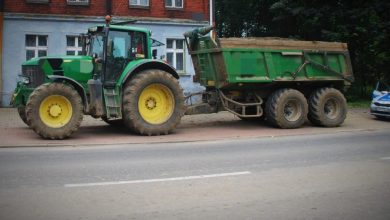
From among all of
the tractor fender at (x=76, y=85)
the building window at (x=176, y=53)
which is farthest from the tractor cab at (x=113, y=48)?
the building window at (x=176, y=53)

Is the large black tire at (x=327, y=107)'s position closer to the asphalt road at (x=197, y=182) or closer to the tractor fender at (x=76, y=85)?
the asphalt road at (x=197, y=182)

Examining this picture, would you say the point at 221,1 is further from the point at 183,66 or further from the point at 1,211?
the point at 1,211

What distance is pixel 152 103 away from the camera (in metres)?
13.0

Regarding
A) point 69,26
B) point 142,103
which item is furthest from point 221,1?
point 142,103

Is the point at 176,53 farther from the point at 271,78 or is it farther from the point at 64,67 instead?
the point at 64,67

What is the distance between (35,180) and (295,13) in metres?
19.8

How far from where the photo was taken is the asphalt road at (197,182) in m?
5.71

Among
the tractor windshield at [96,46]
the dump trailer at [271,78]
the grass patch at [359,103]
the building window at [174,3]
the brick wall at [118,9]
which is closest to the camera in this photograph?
the tractor windshield at [96,46]

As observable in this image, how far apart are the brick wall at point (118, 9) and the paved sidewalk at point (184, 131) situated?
7.24 m

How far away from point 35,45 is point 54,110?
13419 millimetres

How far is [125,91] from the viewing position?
12.5 metres

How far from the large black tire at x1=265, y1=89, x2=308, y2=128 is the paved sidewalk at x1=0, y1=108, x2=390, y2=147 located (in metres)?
0.28

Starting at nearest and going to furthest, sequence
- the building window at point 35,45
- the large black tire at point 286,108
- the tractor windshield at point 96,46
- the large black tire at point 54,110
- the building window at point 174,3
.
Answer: the large black tire at point 54,110 < the tractor windshield at point 96,46 < the large black tire at point 286,108 < the building window at point 35,45 < the building window at point 174,3

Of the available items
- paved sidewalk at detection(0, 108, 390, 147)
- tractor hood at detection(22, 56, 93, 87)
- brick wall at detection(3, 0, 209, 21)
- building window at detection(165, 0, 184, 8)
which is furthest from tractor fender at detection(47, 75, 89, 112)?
building window at detection(165, 0, 184, 8)
